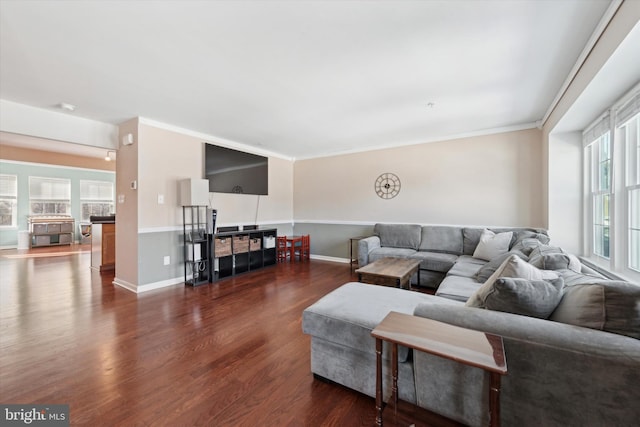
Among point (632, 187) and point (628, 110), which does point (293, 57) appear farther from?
point (632, 187)

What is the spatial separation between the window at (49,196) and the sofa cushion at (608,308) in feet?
35.8

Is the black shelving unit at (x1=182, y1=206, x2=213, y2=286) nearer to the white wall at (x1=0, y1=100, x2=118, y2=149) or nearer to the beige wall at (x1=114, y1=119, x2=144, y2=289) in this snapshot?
the beige wall at (x1=114, y1=119, x2=144, y2=289)

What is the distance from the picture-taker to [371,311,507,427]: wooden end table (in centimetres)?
91

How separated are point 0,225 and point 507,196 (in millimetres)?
11583

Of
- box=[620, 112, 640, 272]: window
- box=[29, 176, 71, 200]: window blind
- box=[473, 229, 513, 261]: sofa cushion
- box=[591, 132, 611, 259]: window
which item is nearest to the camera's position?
box=[620, 112, 640, 272]: window

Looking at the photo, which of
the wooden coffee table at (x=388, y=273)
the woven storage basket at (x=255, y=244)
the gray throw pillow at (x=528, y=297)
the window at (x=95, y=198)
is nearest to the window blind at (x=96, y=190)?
the window at (x=95, y=198)

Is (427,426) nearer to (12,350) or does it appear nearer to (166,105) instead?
(12,350)

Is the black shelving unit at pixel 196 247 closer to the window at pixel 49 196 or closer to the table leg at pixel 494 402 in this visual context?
the table leg at pixel 494 402

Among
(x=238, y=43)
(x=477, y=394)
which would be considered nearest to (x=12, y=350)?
(x=238, y=43)

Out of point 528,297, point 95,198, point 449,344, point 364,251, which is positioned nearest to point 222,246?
point 364,251

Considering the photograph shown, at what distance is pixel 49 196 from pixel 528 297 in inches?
426

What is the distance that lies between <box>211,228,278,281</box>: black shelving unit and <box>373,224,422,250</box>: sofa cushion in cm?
211

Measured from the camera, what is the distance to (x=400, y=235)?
14.8 ft

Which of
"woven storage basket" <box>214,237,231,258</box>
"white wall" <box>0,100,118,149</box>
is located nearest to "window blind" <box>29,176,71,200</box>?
"white wall" <box>0,100,118,149</box>
